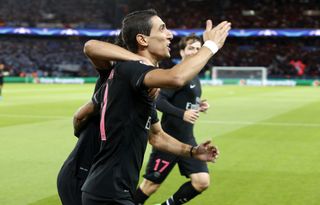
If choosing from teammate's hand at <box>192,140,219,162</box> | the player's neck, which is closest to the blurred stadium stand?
teammate's hand at <box>192,140,219,162</box>

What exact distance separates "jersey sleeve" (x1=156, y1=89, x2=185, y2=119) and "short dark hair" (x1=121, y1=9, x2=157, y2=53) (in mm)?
2893

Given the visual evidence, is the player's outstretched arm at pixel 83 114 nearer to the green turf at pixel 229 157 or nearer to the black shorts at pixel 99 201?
the black shorts at pixel 99 201

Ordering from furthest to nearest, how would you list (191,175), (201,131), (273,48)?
(273,48) → (201,131) → (191,175)

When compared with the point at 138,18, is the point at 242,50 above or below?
below

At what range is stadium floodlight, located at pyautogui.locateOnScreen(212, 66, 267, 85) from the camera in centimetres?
5288

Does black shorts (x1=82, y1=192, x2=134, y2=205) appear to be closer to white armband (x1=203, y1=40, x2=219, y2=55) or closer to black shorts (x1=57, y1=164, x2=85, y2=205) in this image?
black shorts (x1=57, y1=164, x2=85, y2=205)

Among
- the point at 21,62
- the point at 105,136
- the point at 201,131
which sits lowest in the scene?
the point at 21,62

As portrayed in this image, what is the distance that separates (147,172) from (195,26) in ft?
196

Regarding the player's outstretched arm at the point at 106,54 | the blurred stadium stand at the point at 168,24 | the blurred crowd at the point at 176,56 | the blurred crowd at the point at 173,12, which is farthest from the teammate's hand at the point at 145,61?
the blurred crowd at the point at 173,12

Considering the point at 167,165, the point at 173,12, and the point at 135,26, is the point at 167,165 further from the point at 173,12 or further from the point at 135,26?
the point at 173,12

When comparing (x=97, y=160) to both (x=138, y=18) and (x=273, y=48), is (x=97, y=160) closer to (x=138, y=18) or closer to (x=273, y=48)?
(x=138, y=18)

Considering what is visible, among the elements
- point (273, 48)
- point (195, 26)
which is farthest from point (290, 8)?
point (195, 26)

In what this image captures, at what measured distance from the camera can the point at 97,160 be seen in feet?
12.3

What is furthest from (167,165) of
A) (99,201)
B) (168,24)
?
(168,24)
